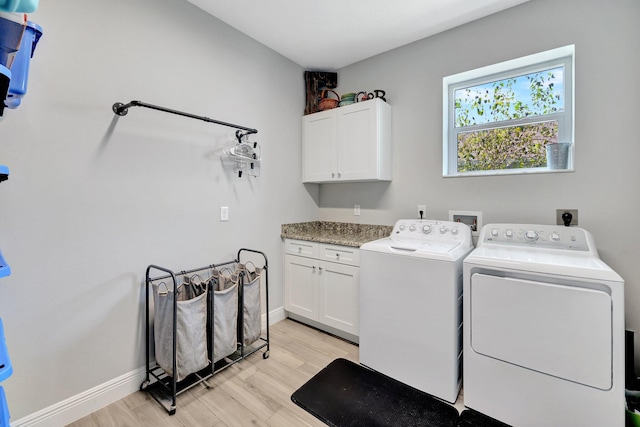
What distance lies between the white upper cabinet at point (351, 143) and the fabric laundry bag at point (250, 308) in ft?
4.06

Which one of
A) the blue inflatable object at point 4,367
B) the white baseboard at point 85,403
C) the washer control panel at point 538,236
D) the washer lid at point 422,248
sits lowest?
the white baseboard at point 85,403

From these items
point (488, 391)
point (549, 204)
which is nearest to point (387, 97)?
point (549, 204)

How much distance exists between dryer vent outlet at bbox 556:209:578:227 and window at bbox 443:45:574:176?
288mm

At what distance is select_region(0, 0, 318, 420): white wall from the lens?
145cm

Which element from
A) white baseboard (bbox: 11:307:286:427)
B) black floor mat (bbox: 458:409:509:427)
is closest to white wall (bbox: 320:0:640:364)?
black floor mat (bbox: 458:409:509:427)

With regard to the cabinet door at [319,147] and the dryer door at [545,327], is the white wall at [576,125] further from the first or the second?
the dryer door at [545,327]

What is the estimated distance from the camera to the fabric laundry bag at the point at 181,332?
1.72 meters

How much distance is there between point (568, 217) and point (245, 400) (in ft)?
7.83

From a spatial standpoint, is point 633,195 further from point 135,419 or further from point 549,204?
point 135,419

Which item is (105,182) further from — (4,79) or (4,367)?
(4,367)

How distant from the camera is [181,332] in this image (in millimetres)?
1721

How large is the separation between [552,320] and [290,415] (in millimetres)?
1477

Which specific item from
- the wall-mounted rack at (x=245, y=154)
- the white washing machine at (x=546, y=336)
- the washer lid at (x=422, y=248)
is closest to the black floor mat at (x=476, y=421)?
the white washing machine at (x=546, y=336)

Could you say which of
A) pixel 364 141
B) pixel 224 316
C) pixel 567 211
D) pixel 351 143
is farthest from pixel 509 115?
pixel 224 316
